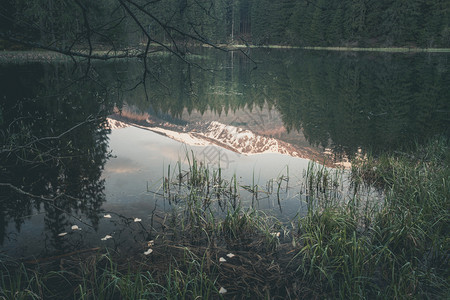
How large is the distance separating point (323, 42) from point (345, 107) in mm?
68431

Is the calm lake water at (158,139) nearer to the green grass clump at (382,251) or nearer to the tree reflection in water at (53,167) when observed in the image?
the tree reflection in water at (53,167)

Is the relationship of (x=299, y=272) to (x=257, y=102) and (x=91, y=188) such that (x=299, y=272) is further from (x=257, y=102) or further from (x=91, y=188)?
(x=257, y=102)

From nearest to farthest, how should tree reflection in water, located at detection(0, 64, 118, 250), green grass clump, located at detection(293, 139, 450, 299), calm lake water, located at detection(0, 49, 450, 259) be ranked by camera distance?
green grass clump, located at detection(293, 139, 450, 299)
calm lake water, located at detection(0, 49, 450, 259)
tree reflection in water, located at detection(0, 64, 118, 250)

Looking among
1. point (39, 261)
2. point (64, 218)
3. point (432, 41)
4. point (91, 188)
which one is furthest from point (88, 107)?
point (432, 41)

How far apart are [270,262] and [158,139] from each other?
33.6 ft

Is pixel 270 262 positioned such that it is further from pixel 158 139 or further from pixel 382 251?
pixel 158 139

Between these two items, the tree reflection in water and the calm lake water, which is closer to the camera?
the calm lake water

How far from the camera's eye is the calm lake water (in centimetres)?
674

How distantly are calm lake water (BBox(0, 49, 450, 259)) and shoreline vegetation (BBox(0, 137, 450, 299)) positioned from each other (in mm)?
686

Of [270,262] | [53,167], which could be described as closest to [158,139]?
[53,167]

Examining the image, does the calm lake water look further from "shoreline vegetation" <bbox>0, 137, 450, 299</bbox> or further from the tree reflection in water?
"shoreline vegetation" <bbox>0, 137, 450, 299</bbox>

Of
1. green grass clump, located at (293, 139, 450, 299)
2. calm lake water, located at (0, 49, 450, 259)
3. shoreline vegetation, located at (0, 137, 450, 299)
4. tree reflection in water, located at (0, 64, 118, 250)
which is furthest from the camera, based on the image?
tree reflection in water, located at (0, 64, 118, 250)

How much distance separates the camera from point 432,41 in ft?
234

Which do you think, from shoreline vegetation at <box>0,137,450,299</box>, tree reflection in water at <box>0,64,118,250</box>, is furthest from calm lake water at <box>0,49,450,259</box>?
shoreline vegetation at <box>0,137,450,299</box>
